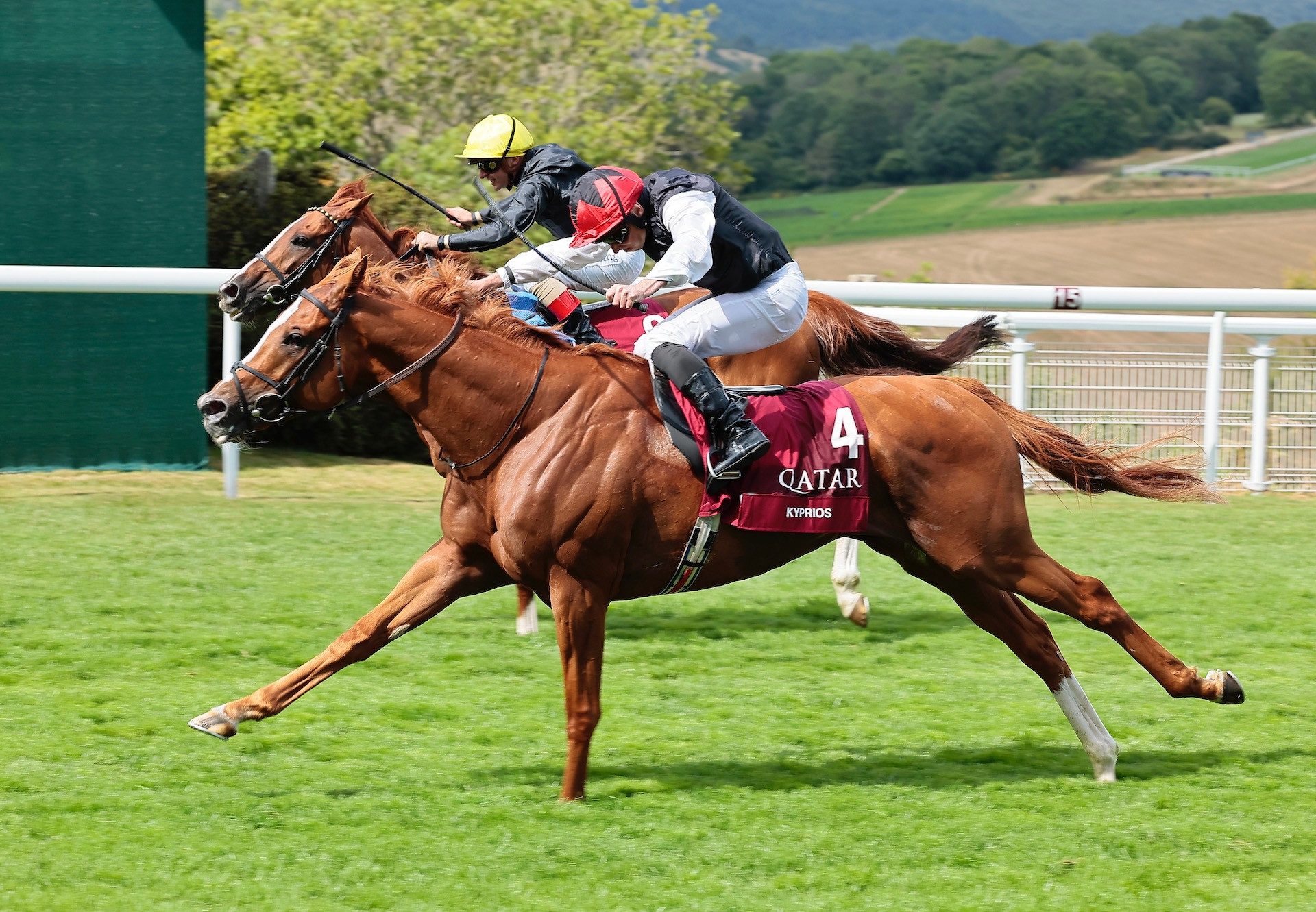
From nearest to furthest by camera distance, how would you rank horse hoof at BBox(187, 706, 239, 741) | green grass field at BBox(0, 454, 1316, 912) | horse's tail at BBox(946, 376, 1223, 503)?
green grass field at BBox(0, 454, 1316, 912) < horse hoof at BBox(187, 706, 239, 741) < horse's tail at BBox(946, 376, 1223, 503)

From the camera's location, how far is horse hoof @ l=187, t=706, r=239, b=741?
4223 millimetres

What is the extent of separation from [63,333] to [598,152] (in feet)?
19.5

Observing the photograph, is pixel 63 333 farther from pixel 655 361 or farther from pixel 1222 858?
pixel 1222 858

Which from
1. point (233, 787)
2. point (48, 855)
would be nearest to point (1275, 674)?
point (233, 787)

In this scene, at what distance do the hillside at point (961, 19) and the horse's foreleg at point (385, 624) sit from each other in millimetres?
152459

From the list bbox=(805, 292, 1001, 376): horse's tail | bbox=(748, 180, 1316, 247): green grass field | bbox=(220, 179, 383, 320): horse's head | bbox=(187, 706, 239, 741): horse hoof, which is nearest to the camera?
bbox=(187, 706, 239, 741): horse hoof

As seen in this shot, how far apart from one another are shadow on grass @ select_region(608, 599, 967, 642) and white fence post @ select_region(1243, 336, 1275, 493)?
3.13m

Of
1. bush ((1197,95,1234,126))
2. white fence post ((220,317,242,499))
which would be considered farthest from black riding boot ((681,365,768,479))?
bush ((1197,95,1234,126))

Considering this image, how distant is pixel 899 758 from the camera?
4625mm

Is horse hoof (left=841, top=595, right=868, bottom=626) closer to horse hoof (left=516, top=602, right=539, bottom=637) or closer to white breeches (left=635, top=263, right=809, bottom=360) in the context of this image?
horse hoof (left=516, top=602, right=539, bottom=637)

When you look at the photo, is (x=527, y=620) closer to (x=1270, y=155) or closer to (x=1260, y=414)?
(x=1260, y=414)

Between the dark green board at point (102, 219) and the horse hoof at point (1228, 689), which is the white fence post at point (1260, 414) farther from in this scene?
the dark green board at point (102, 219)

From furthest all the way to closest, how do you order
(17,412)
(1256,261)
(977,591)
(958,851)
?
(1256,261)
(17,412)
(977,591)
(958,851)

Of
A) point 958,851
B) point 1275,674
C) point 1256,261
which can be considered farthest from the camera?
point 1256,261
